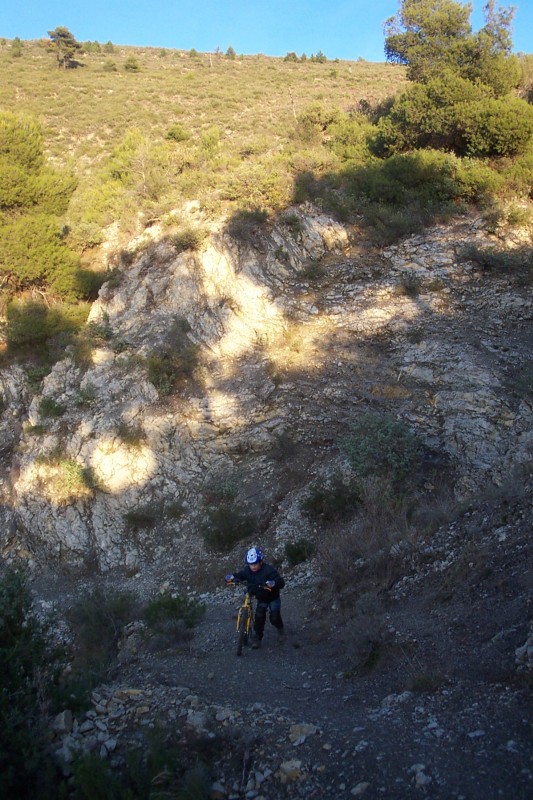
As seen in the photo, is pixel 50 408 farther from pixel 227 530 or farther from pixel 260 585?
pixel 260 585

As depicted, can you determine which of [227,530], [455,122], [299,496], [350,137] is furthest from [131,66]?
[227,530]

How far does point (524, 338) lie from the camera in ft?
39.3

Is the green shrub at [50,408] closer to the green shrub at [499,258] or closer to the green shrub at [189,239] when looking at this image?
the green shrub at [189,239]

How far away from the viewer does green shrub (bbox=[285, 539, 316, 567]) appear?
961 cm

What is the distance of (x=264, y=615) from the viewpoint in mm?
6965

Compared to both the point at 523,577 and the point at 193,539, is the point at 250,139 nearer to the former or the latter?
the point at 193,539

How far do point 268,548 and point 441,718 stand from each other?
6230 millimetres

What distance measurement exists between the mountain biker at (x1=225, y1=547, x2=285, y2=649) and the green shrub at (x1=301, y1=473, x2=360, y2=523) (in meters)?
3.28

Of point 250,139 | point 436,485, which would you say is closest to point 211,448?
point 436,485

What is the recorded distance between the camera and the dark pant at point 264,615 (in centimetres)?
695

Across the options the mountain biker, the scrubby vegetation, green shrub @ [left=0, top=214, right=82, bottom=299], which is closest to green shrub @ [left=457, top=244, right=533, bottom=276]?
the scrubby vegetation

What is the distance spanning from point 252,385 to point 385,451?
4.00m

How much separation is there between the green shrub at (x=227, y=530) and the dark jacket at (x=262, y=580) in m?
3.73

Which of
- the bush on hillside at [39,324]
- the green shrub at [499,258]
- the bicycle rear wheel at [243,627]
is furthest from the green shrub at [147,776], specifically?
the green shrub at [499,258]
